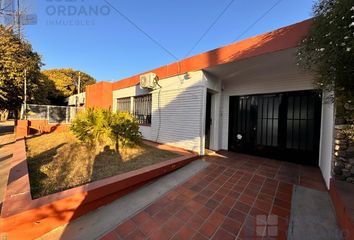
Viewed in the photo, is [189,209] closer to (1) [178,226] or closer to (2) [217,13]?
(1) [178,226]

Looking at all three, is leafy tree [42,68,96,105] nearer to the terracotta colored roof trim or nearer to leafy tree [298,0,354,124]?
the terracotta colored roof trim

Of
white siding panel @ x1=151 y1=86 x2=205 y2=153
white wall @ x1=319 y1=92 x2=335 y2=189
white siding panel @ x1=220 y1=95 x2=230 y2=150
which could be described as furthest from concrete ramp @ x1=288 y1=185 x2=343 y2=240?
white siding panel @ x1=220 y1=95 x2=230 y2=150

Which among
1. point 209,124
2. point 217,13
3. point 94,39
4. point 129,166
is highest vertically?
point 217,13

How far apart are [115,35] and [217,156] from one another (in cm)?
657

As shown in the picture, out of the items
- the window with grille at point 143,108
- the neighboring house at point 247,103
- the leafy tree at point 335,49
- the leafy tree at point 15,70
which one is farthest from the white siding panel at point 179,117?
the leafy tree at point 15,70

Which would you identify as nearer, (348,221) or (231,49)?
(348,221)

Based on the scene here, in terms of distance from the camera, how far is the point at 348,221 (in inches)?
69.9

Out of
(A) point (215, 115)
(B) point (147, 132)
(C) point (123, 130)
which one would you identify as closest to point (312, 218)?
(A) point (215, 115)

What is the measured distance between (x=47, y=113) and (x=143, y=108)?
413 inches

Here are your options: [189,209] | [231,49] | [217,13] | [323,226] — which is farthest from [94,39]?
[323,226]

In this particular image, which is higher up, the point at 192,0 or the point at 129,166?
the point at 192,0

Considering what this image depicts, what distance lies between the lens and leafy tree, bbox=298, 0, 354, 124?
1793 mm

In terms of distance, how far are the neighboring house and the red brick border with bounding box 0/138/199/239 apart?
302 cm

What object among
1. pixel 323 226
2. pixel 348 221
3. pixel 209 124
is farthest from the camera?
pixel 209 124
